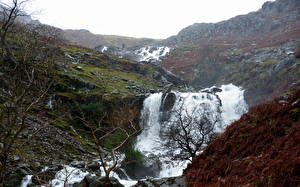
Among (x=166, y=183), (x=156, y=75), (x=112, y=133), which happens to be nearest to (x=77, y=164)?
(x=112, y=133)

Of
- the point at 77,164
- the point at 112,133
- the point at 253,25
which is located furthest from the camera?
the point at 253,25

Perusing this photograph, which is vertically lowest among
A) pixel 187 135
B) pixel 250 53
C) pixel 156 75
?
pixel 187 135

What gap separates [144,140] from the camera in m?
26.5

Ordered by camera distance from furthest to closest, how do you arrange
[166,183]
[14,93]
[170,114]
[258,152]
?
[170,114], [166,183], [258,152], [14,93]

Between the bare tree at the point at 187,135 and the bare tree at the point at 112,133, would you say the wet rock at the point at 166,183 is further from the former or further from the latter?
the bare tree at the point at 187,135

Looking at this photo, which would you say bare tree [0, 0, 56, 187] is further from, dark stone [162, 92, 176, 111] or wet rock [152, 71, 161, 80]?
wet rock [152, 71, 161, 80]

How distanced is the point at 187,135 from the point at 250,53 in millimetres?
38905

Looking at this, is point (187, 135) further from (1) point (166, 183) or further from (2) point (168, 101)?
(1) point (166, 183)

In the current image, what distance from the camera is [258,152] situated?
6.44 meters

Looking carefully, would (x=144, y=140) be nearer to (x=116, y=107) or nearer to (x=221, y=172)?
(x=116, y=107)

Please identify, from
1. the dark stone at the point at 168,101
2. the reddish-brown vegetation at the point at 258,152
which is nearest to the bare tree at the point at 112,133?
the reddish-brown vegetation at the point at 258,152

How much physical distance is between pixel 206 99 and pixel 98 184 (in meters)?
Result: 25.7

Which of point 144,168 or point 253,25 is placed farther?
point 253,25

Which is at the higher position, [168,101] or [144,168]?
[168,101]
